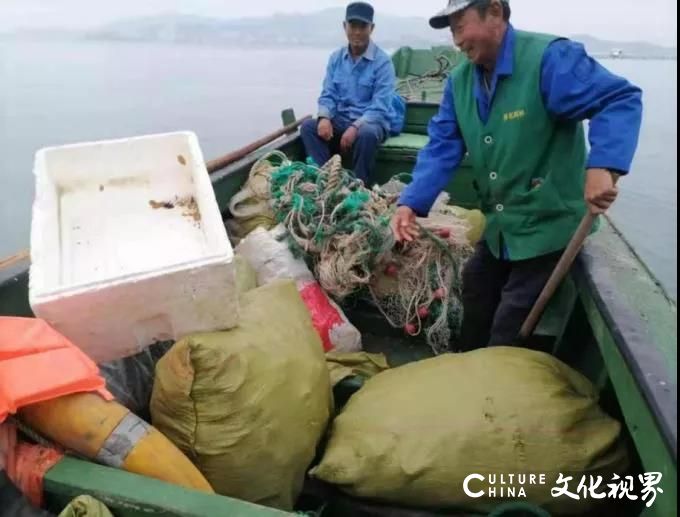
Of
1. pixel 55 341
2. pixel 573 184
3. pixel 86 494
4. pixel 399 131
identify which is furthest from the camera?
pixel 399 131

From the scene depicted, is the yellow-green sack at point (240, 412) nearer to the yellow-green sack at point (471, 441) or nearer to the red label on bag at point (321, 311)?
the yellow-green sack at point (471, 441)

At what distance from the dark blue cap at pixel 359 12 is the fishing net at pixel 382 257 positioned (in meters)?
1.90

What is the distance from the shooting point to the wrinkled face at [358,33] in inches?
172

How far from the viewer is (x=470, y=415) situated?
1.58 metres

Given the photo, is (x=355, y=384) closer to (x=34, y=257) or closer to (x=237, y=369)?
(x=237, y=369)

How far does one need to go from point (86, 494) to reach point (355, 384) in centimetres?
107

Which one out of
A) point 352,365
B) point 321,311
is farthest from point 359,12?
point 352,365

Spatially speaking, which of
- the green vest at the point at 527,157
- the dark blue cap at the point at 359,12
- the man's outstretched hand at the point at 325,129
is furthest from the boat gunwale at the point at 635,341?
the dark blue cap at the point at 359,12

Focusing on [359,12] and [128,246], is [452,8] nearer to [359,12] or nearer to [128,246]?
[128,246]

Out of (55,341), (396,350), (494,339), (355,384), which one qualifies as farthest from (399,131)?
(55,341)

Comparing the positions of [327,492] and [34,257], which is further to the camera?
[327,492]

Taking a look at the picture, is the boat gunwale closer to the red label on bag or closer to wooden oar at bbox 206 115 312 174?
the red label on bag

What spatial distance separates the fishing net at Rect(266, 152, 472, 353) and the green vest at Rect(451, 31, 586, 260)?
61 cm

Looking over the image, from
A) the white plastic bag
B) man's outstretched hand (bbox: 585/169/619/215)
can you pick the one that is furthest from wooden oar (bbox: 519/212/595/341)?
the white plastic bag
